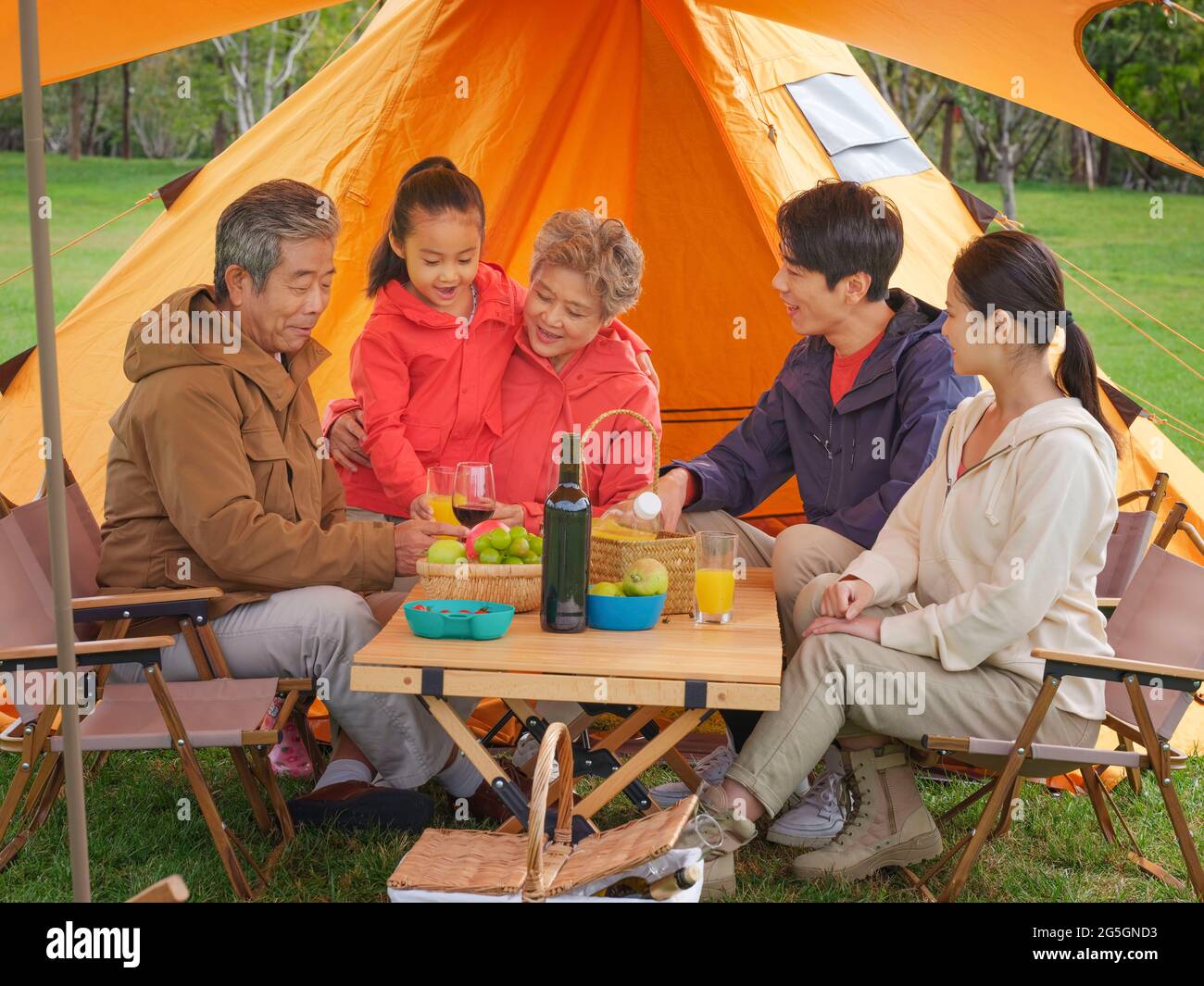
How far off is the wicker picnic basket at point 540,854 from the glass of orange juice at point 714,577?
0.47 meters

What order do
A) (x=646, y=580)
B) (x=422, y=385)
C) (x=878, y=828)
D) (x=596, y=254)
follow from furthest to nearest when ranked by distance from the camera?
(x=422, y=385) < (x=596, y=254) < (x=878, y=828) < (x=646, y=580)

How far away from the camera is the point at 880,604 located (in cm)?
329

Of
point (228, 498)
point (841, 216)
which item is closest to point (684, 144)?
point (841, 216)

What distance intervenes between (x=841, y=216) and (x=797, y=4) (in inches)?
28.2

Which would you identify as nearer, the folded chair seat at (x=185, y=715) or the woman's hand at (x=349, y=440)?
the folded chair seat at (x=185, y=715)

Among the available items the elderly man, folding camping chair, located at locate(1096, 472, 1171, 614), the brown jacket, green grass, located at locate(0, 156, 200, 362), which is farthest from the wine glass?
green grass, located at locate(0, 156, 200, 362)

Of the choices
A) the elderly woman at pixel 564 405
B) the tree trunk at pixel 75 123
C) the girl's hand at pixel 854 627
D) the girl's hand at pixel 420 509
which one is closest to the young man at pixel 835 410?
the elderly woman at pixel 564 405

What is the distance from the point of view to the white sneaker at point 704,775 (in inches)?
143

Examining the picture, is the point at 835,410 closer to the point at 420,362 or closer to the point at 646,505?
the point at 646,505

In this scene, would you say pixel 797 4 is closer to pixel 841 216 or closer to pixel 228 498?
pixel 841 216

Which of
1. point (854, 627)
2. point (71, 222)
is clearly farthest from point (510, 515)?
point (71, 222)

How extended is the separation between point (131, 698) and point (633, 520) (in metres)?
1.20

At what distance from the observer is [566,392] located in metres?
3.99

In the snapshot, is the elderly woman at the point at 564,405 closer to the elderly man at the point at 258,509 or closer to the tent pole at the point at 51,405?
the elderly man at the point at 258,509
